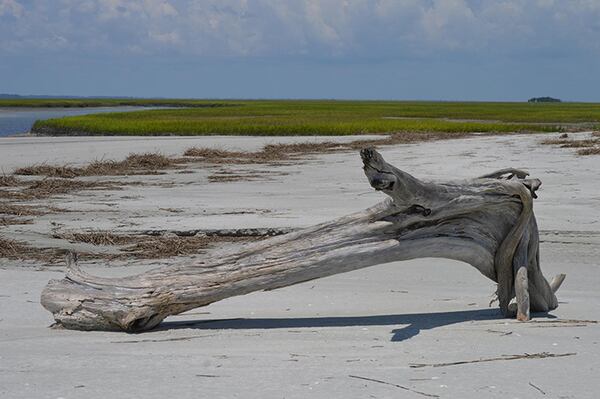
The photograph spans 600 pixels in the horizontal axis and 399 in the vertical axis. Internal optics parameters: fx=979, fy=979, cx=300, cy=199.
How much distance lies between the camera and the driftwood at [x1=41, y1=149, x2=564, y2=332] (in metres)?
6.47

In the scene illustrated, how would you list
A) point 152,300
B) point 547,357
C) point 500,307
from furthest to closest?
point 500,307 → point 152,300 → point 547,357

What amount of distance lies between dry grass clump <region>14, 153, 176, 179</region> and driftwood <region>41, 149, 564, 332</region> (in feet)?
39.4

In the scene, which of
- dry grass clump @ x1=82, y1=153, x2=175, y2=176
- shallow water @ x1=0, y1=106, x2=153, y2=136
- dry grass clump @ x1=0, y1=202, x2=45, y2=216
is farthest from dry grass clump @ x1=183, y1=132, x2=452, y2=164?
shallow water @ x1=0, y1=106, x2=153, y2=136

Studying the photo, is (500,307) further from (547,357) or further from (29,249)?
(29,249)

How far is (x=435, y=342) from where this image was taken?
19.3 ft

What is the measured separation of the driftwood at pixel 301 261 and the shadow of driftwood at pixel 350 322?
179 millimetres

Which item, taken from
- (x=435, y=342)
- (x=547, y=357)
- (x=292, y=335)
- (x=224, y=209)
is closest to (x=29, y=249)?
(x=224, y=209)

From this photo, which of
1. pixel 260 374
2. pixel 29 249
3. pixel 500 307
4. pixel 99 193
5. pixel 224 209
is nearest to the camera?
pixel 260 374

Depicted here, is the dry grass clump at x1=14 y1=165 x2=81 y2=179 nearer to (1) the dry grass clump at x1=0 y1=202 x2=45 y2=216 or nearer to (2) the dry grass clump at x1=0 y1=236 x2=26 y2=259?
(1) the dry grass clump at x1=0 y1=202 x2=45 y2=216

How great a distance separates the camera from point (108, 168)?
19656mm

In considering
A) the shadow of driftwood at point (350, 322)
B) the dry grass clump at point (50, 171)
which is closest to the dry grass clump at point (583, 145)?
the dry grass clump at point (50, 171)

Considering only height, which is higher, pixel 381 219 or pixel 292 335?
pixel 381 219

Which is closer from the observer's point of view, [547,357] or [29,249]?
[547,357]

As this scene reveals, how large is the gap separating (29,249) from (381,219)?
4.93m
